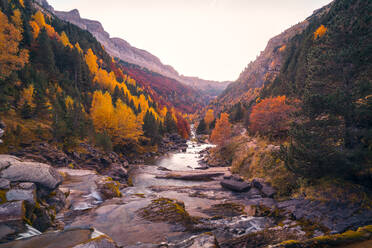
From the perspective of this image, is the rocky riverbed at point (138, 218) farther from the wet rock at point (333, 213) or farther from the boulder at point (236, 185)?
the boulder at point (236, 185)

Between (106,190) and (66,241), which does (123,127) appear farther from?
(66,241)

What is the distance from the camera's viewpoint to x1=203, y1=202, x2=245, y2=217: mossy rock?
41.4ft

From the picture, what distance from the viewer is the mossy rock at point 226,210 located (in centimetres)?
1263

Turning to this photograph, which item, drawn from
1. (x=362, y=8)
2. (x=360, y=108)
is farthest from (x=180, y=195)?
(x=362, y=8)

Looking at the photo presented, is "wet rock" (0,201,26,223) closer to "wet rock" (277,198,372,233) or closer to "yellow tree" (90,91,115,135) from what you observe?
"wet rock" (277,198,372,233)

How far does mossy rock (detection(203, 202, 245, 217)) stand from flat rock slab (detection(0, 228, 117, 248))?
28.0ft

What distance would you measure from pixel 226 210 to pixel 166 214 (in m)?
5.19

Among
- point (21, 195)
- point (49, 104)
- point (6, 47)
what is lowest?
point (21, 195)

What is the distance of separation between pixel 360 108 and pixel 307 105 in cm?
252

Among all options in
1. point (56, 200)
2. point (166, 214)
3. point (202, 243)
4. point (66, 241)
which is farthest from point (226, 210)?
point (56, 200)

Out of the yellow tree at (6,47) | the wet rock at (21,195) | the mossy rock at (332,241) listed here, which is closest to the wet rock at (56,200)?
the wet rock at (21,195)

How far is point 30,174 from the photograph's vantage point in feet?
31.9

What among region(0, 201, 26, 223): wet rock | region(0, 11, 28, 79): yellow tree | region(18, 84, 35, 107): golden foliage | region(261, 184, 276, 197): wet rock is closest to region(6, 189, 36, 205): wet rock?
region(0, 201, 26, 223): wet rock

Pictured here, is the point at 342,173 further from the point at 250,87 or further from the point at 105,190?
the point at 250,87
